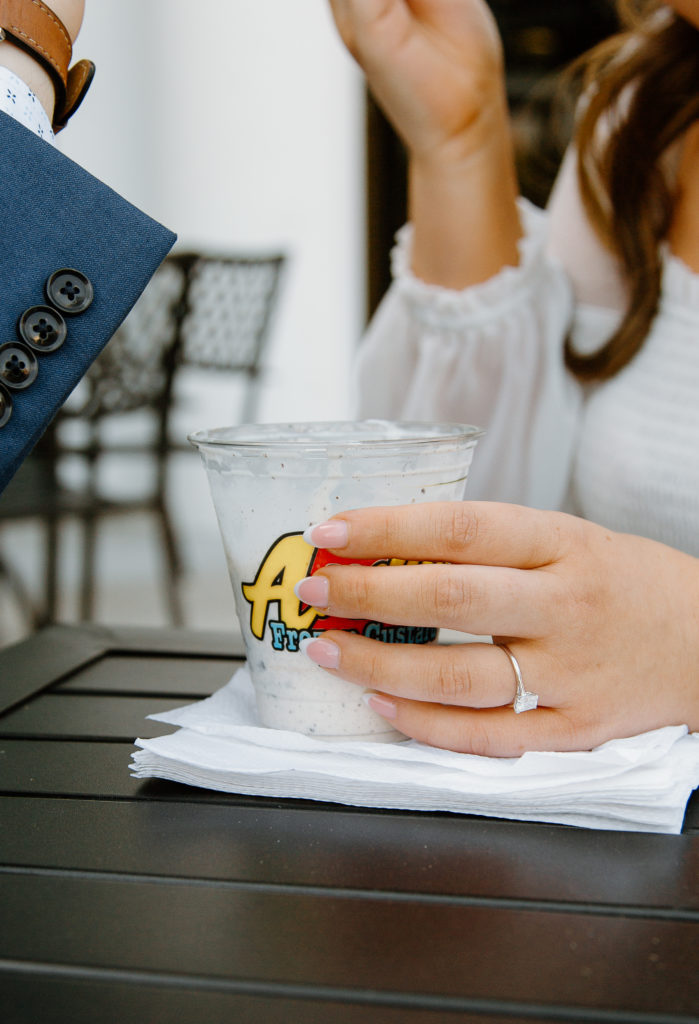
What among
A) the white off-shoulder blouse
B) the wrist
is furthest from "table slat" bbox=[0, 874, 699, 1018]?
the wrist

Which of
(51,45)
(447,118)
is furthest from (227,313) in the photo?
(51,45)

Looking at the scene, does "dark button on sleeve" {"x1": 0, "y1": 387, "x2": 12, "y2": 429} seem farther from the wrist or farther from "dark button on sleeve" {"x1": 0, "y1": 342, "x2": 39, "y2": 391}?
the wrist

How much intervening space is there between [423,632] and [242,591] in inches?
3.5

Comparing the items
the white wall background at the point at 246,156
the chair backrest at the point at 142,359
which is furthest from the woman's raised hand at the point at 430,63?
the white wall background at the point at 246,156

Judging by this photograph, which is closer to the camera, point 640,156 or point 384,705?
point 384,705

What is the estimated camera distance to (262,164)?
3.08 meters

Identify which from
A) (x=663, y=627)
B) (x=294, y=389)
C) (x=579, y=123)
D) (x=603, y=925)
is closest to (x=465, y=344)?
(x=579, y=123)

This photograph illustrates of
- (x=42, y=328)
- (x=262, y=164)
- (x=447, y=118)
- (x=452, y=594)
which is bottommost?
(x=452, y=594)

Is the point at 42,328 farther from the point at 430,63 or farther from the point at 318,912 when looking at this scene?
the point at 430,63

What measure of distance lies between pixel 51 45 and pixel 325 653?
30 cm

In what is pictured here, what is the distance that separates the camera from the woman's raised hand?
2.16ft

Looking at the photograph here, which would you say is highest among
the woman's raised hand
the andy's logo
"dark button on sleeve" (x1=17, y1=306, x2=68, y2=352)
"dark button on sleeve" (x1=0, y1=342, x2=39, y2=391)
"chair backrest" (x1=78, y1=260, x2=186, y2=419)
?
the woman's raised hand

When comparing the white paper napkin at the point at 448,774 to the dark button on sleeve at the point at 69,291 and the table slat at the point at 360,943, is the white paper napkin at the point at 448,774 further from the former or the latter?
the dark button on sleeve at the point at 69,291

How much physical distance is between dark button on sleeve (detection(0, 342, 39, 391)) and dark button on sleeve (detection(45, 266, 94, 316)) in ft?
0.08
